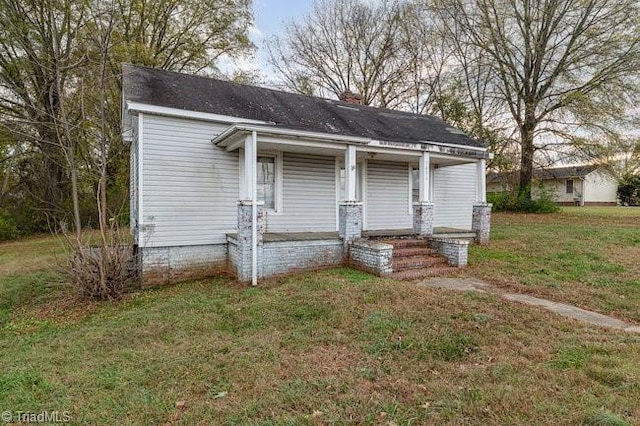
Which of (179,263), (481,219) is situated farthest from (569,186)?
(179,263)

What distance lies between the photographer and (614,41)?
50.0 feet

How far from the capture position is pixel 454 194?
38.1 feet

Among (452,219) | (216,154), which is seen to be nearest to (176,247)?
(216,154)

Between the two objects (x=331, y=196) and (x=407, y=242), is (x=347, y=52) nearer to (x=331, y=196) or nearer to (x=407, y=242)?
(x=331, y=196)

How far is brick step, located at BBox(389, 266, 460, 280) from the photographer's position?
22.9 feet

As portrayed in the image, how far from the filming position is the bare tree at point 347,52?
21.6 metres

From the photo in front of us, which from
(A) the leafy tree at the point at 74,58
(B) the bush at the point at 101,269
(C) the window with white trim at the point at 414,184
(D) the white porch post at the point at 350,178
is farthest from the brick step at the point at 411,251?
(A) the leafy tree at the point at 74,58

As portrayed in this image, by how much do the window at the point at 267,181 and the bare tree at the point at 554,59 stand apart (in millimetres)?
14107

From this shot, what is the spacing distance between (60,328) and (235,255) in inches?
121

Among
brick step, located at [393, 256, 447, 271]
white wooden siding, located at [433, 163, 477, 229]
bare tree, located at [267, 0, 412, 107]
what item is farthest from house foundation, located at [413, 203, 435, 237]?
bare tree, located at [267, 0, 412, 107]

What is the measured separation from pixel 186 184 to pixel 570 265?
8.38 metres

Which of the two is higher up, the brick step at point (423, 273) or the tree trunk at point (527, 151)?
the tree trunk at point (527, 151)

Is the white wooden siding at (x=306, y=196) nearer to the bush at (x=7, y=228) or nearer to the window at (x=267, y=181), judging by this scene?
the window at (x=267, y=181)

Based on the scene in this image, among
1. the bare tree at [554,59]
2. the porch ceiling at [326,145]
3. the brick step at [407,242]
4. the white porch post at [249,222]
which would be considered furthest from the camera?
the bare tree at [554,59]
